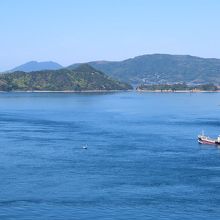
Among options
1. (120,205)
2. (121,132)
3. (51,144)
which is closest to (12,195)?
(120,205)

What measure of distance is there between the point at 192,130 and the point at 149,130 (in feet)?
16.1

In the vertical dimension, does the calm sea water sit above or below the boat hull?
below

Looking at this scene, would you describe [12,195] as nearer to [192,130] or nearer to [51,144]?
[51,144]

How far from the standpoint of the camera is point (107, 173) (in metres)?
42.8

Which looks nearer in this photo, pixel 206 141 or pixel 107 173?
pixel 107 173

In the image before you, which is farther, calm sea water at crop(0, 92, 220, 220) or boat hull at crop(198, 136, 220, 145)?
boat hull at crop(198, 136, 220, 145)

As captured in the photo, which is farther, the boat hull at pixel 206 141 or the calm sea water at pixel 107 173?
the boat hull at pixel 206 141

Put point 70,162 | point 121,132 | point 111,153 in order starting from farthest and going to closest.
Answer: point 121,132 < point 111,153 < point 70,162

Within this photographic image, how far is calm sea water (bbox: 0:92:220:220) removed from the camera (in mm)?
33938

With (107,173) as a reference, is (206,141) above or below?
above

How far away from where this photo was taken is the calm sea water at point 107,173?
33938 millimetres

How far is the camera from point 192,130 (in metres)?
71.1

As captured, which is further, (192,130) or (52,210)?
(192,130)

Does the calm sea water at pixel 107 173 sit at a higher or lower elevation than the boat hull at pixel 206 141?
lower
